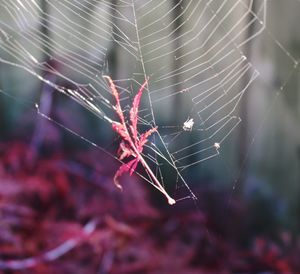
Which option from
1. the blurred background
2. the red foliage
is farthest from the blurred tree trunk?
the red foliage

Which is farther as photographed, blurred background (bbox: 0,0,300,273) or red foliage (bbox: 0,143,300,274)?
blurred background (bbox: 0,0,300,273)

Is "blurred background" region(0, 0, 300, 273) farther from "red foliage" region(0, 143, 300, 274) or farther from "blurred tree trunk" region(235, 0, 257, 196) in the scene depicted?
"red foliage" region(0, 143, 300, 274)

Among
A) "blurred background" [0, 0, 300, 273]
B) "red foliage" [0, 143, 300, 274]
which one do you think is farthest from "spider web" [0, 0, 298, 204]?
"red foliage" [0, 143, 300, 274]

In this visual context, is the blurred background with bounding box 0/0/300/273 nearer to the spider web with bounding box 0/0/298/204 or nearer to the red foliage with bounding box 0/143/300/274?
the spider web with bounding box 0/0/298/204

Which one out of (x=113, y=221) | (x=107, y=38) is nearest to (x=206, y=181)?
(x=113, y=221)

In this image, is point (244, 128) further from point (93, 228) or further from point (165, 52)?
point (93, 228)

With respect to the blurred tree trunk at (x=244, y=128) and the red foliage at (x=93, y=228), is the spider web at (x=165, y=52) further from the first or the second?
the red foliage at (x=93, y=228)

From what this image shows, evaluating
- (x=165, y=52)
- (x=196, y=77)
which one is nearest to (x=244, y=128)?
(x=196, y=77)

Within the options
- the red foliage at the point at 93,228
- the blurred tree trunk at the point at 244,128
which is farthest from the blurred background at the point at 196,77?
the red foliage at the point at 93,228

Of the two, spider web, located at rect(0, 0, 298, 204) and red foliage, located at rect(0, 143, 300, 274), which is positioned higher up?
spider web, located at rect(0, 0, 298, 204)
